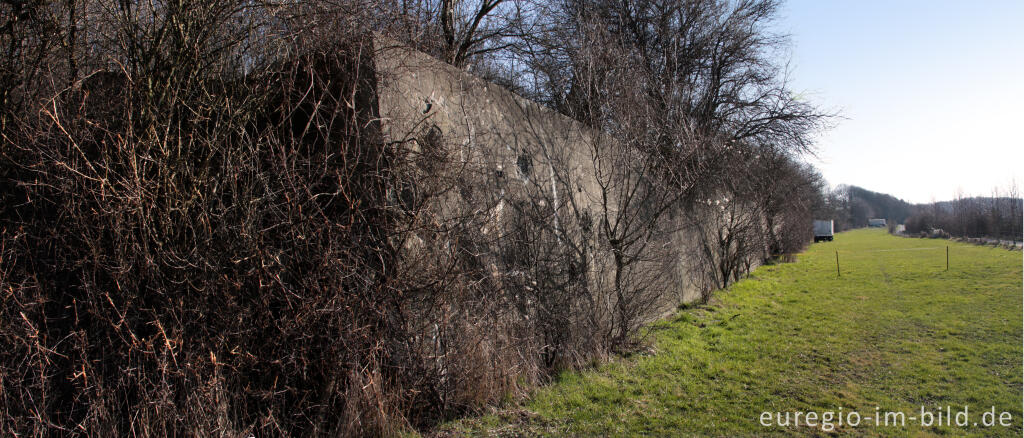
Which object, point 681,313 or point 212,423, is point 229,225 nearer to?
point 212,423

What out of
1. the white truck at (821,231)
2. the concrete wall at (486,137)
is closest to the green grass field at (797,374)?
the concrete wall at (486,137)

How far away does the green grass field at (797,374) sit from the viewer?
13.6 feet

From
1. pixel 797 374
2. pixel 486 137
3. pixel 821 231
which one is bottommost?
pixel 797 374

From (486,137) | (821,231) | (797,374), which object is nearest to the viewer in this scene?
(486,137)

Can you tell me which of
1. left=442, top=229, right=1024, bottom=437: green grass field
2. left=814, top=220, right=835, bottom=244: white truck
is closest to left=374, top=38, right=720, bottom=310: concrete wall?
left=442, top=229, right=1024, bottom=437: green grass field

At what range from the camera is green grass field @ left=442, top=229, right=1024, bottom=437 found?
4137 mm

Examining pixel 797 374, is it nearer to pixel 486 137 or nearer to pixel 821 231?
pixel 486 137

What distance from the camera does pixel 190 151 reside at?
3139 mm

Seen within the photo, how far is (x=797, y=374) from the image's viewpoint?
18.0ft

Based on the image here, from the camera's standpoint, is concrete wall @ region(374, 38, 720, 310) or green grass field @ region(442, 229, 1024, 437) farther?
green grass field @ region(442, 229, 1024, 437)

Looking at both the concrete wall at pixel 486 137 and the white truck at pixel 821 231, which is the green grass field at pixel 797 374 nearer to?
the concrete wall at pixel 486 137

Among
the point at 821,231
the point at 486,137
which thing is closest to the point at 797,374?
the point at 486,137

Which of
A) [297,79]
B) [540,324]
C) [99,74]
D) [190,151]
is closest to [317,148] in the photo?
[297,79]

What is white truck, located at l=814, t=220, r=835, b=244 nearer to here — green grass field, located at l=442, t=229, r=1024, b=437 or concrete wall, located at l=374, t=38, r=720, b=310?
green grass field, located at l=442, t=229, r=1024, b=437
